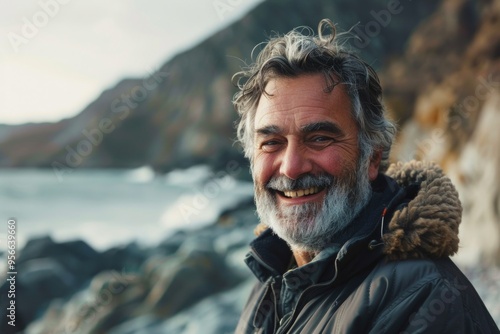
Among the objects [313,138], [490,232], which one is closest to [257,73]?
[313,138]

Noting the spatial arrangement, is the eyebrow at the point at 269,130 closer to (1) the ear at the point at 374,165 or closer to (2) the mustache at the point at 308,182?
(2) the mustache at the point at 308,182

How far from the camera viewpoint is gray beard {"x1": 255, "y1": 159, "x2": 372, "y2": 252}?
169cm

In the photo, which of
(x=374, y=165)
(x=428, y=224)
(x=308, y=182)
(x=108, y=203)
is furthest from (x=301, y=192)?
(x=108, y=203)

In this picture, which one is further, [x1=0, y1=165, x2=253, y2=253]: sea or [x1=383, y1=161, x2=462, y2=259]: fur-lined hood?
[x1=0, y1=165, x2=253, y2=253]: sea

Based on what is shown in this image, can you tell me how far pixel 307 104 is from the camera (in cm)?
171

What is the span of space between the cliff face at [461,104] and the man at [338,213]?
2983 millimetres

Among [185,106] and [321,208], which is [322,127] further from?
[185,106]

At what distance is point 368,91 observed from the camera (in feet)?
5.85

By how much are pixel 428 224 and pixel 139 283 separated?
13.6 feet

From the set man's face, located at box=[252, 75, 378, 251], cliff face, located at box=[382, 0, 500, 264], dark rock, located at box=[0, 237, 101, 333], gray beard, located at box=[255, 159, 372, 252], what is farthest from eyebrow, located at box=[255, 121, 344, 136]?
dark rock, located at box=[0, 237, 101, 333]

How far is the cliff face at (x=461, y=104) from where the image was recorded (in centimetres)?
457

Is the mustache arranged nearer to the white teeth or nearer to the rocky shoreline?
the white teeth

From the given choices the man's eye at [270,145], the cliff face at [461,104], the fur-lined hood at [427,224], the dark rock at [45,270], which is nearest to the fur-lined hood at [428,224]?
the fur-lined hood at [427,224]

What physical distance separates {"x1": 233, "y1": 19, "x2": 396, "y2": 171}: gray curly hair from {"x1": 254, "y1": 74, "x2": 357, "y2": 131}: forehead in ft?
0.06
